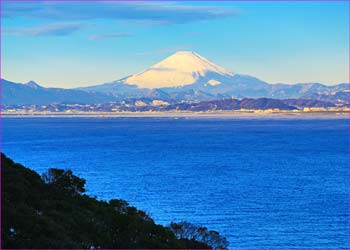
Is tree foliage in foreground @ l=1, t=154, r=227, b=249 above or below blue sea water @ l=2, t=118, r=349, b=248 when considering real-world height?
above

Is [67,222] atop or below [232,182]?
atop

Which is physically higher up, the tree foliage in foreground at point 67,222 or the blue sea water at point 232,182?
the tree foliage in foreground at point 67,222

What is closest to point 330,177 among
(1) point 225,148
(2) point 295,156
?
(2) point 295,156

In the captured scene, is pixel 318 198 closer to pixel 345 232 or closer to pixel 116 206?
pixel 345 232

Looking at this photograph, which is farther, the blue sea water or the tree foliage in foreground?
the blue sea water

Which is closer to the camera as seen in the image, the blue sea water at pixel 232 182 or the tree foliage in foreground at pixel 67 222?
the tree foliage in foreground at pixel 67 222
